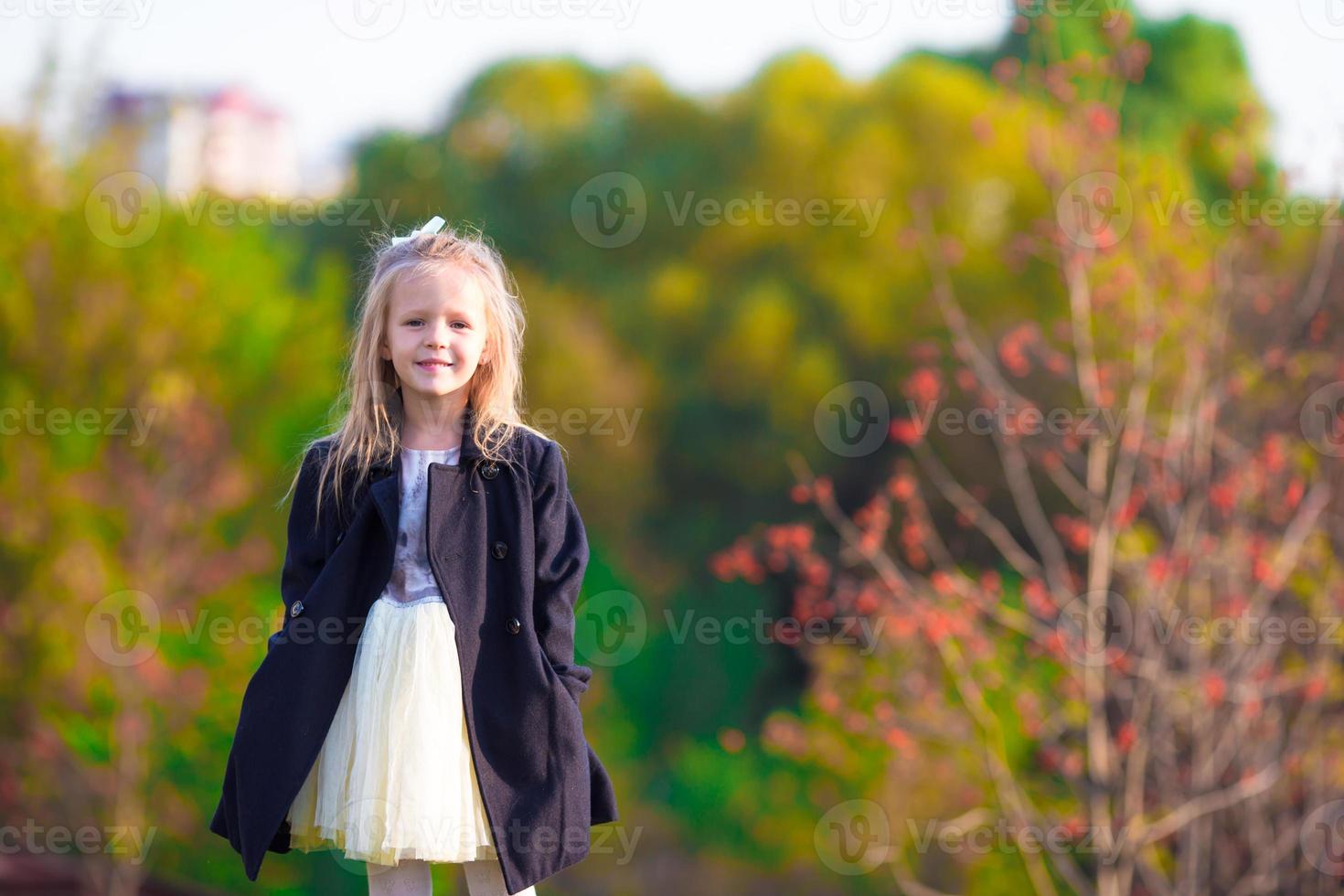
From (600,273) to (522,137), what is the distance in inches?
52.4

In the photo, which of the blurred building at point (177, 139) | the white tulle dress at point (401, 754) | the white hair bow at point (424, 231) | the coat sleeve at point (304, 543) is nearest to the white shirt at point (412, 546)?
the white tulle dress at point (401, 754)

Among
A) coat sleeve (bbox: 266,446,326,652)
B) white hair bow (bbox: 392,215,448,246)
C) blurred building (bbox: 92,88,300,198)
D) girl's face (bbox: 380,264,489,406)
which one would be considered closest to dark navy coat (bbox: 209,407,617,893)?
coat sleeve (bbox: 266,446,326,652)

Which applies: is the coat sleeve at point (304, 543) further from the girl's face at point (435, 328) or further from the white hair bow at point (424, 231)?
the white hair bow at point (424, 231)

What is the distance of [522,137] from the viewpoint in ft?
38.2

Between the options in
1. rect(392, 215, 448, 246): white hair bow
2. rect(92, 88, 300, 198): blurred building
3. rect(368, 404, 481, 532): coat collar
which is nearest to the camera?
rect(368, 404, 481, 532): coat collar

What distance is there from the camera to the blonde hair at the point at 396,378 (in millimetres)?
2199

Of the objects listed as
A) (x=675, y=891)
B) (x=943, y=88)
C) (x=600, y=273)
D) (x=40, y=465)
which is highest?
(x=943, y=88)

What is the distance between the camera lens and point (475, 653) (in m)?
2.13

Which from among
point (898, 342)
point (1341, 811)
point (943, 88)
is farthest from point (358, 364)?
point (943, 88)

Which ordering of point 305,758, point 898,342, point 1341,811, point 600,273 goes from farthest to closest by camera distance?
point 600,273
point 898,342
point 1341,811
point 305,758

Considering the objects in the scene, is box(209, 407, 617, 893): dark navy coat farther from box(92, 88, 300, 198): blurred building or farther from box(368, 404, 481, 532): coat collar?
box(92, 88, 300, 198): blurred building

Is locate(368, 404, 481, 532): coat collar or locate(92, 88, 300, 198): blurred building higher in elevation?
locate(92, 88, 300, 198): blurred building

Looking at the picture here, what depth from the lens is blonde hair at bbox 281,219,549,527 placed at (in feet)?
7.22

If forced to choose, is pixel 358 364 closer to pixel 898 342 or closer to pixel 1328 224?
pixel 1328 224
